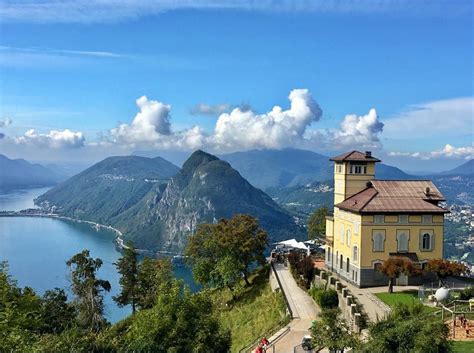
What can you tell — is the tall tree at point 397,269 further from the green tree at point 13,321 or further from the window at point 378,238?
the green tree at point 13,321

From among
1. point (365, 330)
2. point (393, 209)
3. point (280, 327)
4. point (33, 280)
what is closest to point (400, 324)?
point (365, 330)

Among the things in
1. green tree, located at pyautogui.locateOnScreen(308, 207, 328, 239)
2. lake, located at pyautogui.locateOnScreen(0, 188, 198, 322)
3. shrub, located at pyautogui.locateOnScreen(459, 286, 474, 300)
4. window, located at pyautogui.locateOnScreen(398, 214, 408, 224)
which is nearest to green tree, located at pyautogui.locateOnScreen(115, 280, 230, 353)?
shrub, located at pyautogui.locateOnScreen(459, 286, 474, 300)

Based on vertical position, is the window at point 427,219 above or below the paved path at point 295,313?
above

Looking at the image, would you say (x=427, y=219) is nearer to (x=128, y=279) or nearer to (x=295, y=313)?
(x=295, y=313)

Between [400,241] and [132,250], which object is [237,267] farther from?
[400,241]

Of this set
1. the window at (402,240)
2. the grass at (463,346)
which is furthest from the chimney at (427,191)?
the grass at (463,346)

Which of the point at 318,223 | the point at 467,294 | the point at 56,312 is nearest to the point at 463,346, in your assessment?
the point at 467,294

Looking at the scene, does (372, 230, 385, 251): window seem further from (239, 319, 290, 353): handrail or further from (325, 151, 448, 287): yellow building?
(239, 319, 290, 353): handrail
